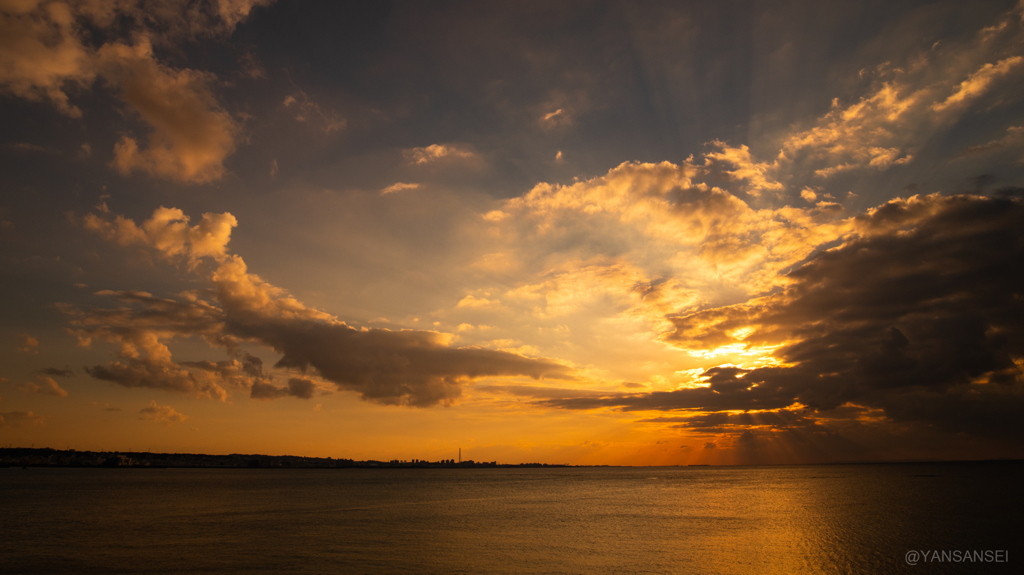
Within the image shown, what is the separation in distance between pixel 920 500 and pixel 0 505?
6859 inches

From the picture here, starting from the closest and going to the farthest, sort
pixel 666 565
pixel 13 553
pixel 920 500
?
pixel 666 565
pixel 13 553
pixel 920 500

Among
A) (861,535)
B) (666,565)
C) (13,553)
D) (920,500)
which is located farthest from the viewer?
(920,500)

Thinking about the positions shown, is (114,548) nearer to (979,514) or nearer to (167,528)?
(167,528)

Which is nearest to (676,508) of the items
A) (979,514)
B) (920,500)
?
(979,514)

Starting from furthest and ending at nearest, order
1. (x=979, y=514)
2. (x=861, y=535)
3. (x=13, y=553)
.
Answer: (x=979, y=514) < (x=861, y=535) < (x=13, y=553)

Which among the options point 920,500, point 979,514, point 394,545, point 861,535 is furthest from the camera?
point 920,500

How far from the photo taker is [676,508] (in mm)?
89000

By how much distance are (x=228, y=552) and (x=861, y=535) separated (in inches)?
2545

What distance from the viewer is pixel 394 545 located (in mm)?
48844

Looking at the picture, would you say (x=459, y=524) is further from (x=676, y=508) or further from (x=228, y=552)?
(x=676, y=508)

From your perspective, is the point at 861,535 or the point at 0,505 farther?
the point at 0,505

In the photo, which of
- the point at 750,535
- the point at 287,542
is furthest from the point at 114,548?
the point at 750,535

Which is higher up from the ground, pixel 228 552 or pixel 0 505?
pixel 228 552

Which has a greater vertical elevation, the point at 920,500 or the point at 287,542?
the point at 287,542
